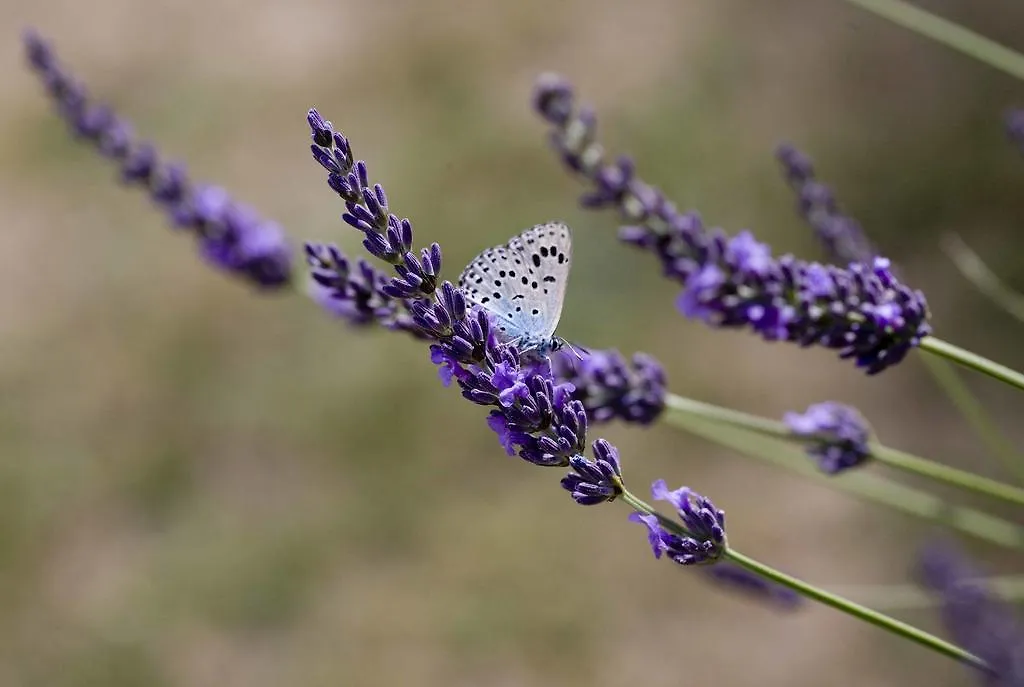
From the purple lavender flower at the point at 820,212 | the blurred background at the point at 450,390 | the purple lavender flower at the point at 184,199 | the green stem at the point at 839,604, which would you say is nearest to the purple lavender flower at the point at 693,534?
the green stem at the point at 839,604

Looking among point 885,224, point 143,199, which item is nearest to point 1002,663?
point 885,224

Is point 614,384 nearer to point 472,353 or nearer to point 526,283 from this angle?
point 526,283

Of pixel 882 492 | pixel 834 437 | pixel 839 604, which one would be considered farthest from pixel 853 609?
pixel 882 492

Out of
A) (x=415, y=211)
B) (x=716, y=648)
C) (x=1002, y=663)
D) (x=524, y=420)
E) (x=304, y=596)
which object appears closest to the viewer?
(x=524, y=420)

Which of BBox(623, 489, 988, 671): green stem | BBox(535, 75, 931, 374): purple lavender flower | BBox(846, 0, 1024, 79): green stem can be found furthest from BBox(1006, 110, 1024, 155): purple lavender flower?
BBox(623, 489, 988, 671): green stem

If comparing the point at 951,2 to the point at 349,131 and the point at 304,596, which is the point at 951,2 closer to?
the point at 349,131

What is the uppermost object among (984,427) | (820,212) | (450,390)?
(450,390)

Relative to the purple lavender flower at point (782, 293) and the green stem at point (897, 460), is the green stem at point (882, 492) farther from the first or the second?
the purple lavender flower at point (782, 293)
